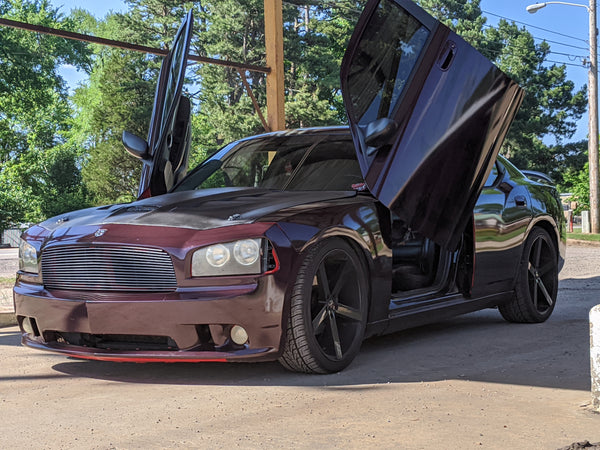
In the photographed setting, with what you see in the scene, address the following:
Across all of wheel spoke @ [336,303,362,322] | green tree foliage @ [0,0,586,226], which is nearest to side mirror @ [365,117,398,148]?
wheel spoke @ [336,303,362,322]

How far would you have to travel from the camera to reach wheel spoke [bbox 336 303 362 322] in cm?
462

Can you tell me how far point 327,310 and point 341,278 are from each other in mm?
214

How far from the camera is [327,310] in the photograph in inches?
178

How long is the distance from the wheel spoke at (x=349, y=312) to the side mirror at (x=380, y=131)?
99 centimetres

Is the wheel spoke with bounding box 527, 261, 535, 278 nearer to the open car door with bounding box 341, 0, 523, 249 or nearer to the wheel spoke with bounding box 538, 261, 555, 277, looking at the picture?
the wheel spoke with bounding box 538, 261, 555, 277

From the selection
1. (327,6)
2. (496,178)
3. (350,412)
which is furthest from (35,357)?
(327,6)

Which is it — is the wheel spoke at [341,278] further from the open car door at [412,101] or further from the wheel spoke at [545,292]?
the wheel spoke at [545,292]

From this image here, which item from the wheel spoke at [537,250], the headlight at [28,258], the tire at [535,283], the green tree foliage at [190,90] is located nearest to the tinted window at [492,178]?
the tire at [535,283]

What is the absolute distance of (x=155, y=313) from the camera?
4176mm

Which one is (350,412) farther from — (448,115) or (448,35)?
(448,35)

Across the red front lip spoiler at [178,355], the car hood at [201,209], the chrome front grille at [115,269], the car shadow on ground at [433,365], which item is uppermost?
the car hood at [201,209]

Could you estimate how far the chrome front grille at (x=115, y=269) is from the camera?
4250mm

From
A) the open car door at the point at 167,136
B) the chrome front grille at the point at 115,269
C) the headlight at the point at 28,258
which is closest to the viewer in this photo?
the chrome front grille at the point at 115,269

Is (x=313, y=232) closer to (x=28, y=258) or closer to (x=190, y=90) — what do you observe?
(x=28, y=258)
